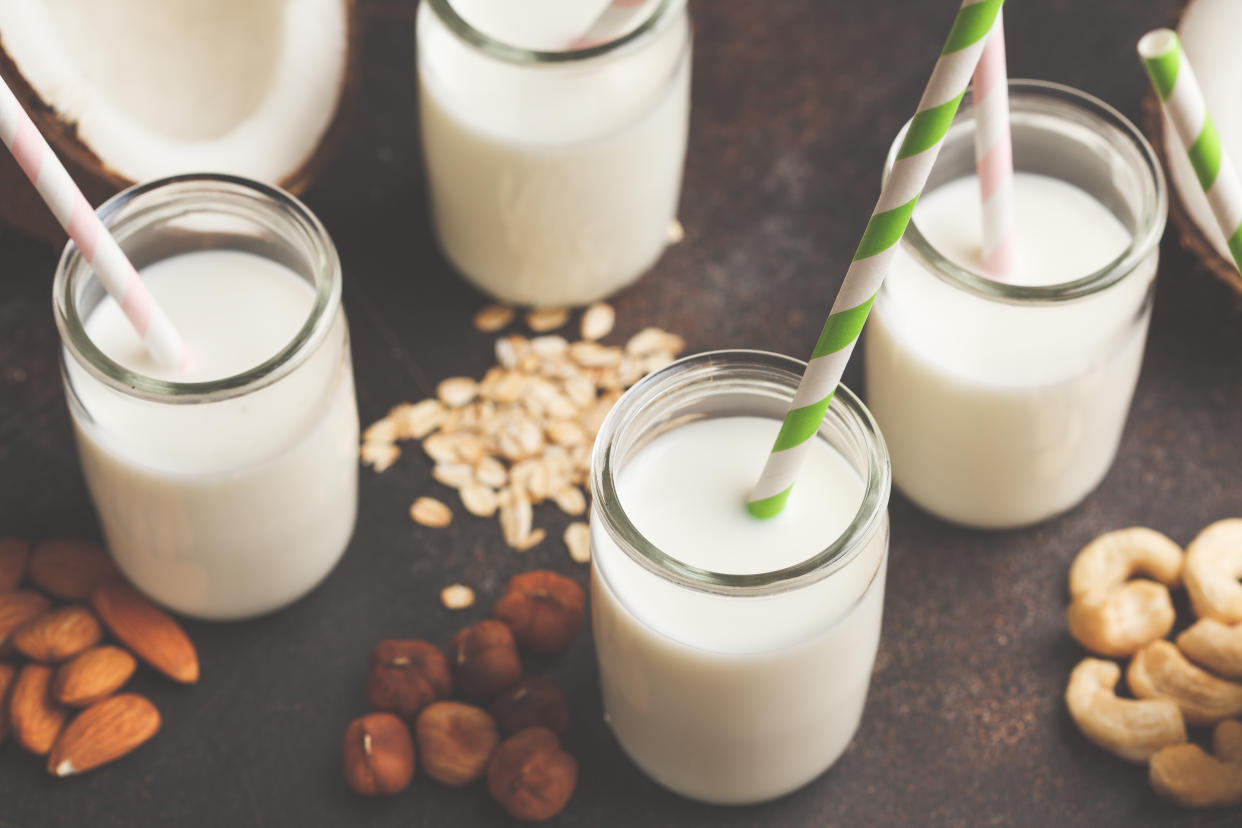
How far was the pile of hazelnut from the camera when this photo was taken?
1149mm

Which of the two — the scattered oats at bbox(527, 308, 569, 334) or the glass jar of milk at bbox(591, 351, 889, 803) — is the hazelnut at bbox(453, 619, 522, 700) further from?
the scattered oats at bbox(527, 308, 569, 334)

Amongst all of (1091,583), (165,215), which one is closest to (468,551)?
(165,215)

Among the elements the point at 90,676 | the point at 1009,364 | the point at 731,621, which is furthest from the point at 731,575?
the point at 90,676

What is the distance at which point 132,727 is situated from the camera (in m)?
1.18

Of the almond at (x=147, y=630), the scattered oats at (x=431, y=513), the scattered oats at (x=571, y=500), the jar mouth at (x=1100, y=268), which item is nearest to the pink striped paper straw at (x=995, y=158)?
the jar mouth at (x=1100, y=268)

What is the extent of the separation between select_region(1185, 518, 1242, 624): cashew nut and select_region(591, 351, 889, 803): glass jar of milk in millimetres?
297

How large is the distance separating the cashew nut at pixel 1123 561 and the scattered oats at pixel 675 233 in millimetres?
484

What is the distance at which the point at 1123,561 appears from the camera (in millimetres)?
1251

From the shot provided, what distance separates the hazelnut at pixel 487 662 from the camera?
1192 millimetres

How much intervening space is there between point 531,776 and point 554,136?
0.53 m

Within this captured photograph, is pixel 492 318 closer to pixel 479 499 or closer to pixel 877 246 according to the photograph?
pixel 479 499

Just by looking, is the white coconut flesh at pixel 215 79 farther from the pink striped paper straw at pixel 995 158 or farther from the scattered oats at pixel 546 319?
the pink striped paper straw at pixel 995 158

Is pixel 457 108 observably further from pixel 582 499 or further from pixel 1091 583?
pixel 1091 583

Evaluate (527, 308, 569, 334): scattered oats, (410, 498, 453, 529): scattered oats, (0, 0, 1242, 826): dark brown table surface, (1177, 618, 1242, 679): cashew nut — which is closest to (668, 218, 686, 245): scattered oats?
(0, 0, 1242, 826): dark brown table surface
